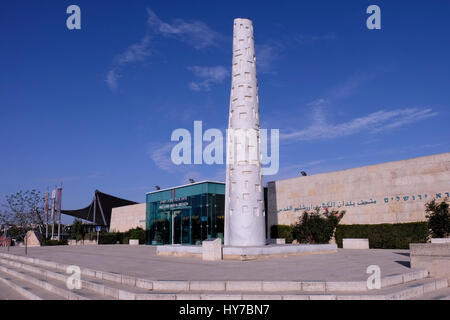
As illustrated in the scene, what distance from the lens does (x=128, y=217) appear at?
52125mm

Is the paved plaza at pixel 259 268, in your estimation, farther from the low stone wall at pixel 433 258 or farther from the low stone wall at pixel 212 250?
the low stone wall at pixel 212 250

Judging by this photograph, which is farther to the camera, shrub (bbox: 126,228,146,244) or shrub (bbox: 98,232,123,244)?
shrub (bbox: 98,232,123,244)

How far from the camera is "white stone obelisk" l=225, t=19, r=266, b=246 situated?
1938 cm

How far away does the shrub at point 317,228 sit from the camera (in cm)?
2758

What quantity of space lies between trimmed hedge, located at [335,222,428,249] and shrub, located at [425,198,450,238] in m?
0.61

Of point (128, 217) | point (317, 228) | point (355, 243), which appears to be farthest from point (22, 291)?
point (128, 217)

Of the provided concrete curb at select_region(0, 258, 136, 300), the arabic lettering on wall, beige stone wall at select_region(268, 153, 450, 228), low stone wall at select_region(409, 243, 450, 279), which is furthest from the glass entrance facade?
low stone wall at select_region(409, 243, 450, 279)

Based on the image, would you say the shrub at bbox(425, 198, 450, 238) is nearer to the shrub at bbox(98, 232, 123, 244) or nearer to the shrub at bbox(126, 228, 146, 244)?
the shrub at bbox(126, 228, 146, 244)

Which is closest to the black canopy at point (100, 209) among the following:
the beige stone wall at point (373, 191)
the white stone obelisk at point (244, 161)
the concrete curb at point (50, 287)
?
the beige stone wall at point (373, 191)

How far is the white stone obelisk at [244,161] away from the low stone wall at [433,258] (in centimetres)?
909

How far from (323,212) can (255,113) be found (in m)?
13.5

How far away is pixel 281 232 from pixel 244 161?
14.7 meters
